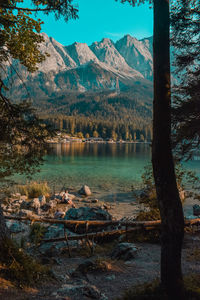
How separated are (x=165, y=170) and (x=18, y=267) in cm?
389

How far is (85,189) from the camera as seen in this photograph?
77.6 ft

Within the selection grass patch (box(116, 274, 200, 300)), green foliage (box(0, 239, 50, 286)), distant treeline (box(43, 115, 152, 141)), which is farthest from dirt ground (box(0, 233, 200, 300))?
distant treeline (box(43, 115, 152, 141))

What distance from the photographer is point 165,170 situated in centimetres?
405

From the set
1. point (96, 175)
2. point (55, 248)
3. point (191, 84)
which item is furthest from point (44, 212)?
point (96, 175)

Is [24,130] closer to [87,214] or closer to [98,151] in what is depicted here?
[87,214]

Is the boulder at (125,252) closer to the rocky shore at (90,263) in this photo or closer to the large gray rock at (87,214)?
the rocky shore at (90,263)

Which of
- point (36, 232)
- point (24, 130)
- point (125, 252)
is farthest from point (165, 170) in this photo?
point (36, 232)

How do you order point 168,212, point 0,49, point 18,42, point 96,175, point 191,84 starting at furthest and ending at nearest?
point 96,175 < point 191,84 < point 0,49 < point 18,42 < point 168,212

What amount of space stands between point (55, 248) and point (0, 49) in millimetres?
6977

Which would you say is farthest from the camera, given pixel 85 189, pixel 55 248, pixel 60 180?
pixel 60 180

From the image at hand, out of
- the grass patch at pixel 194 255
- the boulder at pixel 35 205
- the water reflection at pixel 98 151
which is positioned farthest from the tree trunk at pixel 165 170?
the water reflection at pixel 98 151

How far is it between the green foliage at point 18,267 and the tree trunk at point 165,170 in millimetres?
2884

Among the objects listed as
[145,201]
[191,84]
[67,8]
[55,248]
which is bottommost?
[55,248]

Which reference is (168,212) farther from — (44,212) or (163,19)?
(44,212)
